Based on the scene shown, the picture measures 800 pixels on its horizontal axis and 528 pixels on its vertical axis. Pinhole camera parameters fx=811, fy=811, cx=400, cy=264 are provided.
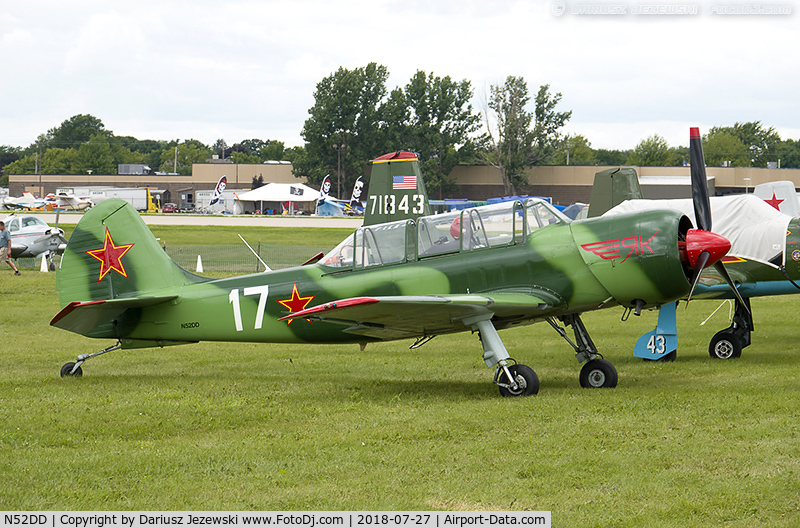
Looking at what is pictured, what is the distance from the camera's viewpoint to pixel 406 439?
7.41 m

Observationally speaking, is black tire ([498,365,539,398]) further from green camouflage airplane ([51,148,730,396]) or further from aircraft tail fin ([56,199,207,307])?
aircraft tail fin ([56,199,207,307])

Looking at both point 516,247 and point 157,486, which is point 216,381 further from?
point 157,486

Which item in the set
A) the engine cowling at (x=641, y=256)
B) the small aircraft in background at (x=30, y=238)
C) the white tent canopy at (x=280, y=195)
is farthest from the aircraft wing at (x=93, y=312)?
the white tent canopy at (x=280, y=195)

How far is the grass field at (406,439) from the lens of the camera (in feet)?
18.4

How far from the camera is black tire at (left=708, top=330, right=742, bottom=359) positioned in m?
13.1

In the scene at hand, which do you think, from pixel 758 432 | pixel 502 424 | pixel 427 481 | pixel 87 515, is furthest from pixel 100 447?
pixel 758 432

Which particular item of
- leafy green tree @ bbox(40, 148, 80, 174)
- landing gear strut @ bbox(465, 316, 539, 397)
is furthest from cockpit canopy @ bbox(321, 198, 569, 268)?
leafy green tree @ bbox(40, 148, 80, 174)

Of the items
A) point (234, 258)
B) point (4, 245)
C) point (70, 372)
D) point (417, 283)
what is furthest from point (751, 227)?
point (4, 245)

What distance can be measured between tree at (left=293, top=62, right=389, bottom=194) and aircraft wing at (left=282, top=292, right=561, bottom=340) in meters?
79.3

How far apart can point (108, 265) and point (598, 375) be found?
6.85m

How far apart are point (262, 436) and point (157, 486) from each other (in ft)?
5.78

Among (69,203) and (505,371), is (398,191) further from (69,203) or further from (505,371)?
(69,203)

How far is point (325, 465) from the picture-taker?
652cm

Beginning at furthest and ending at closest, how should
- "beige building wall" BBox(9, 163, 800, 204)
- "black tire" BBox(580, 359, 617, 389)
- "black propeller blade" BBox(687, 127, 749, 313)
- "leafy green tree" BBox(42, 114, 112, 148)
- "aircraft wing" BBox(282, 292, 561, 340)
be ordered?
"leafy green tree" BBox(42, 114, 112, 148) → "beige building wall" BBox(9, 163, 800, 204) → "black propeller blade" BBox(687, 127, 749, 313) → "black tire" BBox(580, 359, 617, 389) → "aircraft wing" BBox(282, 292, 561, 340)
